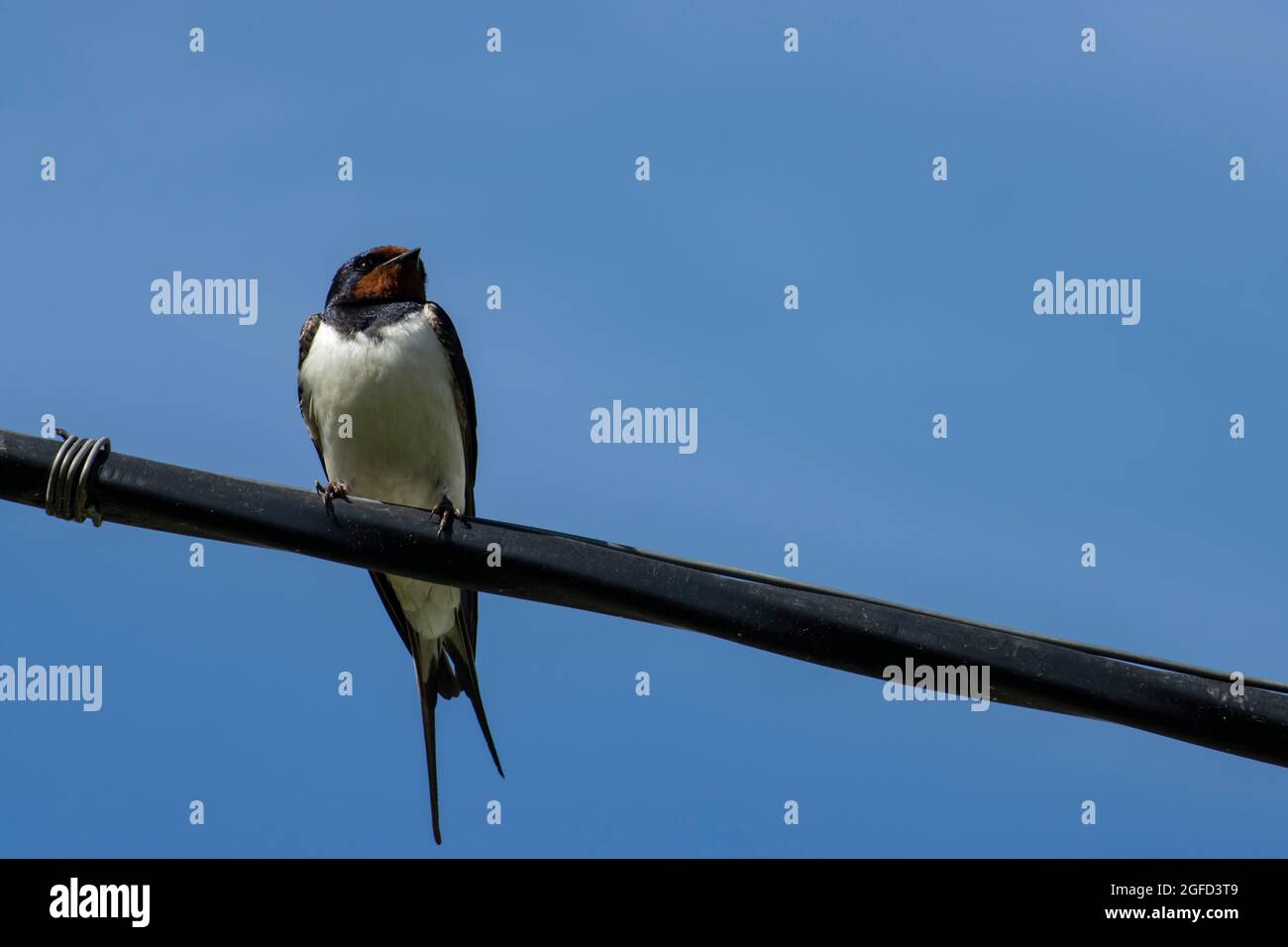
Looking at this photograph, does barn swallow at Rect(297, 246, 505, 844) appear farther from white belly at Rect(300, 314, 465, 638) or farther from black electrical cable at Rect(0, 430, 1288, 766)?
black electrical cable at Rect(0, 430, 1288, 766)

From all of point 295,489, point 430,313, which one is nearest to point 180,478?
point 295,489

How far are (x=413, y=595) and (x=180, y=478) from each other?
2.80 meters

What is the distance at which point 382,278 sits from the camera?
22.0 feet

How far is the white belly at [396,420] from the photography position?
6281 mm

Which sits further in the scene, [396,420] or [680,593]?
[396,420]

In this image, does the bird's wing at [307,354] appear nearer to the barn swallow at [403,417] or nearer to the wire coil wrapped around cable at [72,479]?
the barn swallow at [403,417]

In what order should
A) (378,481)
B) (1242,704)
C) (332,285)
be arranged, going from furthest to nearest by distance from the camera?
(332,285)
(378,481)
(1242,704)

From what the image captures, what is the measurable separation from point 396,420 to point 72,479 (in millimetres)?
2509

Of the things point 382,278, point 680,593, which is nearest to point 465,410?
point 382,278

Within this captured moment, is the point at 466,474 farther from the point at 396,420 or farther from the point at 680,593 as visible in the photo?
the point at 680,593

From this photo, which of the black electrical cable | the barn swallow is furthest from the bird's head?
the black electrical cable

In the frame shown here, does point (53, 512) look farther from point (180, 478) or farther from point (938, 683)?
point (938, 683)

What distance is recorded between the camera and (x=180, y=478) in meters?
3.82

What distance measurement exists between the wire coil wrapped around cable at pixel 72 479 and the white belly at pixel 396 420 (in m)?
2.45
